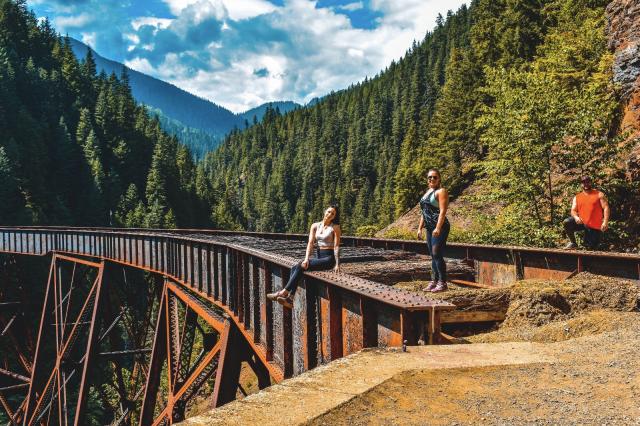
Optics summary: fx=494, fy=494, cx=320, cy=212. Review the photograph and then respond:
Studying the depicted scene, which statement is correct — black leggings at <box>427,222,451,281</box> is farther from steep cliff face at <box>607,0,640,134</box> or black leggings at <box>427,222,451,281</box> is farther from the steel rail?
steep cliff face at <box>607,0,640,134</box>

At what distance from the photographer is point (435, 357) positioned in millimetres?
3701

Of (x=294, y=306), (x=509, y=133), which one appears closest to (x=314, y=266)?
(x=294, y=306)

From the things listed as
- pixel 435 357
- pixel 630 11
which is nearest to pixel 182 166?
pixel 630 11

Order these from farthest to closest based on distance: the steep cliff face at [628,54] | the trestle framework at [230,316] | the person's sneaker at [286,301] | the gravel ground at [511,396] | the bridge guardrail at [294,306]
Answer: the steep cliff face at [628,54]
the person's sneaker at [286,301]
the trestle framework at [230,316]
the bridge guardrail at [294,306]
the gravel ground at [511,396]

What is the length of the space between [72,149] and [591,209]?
8768 cm

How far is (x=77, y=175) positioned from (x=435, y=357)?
86848 millimetres

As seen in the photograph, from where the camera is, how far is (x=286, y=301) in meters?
5.96

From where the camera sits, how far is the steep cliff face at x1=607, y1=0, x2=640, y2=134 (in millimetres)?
14297

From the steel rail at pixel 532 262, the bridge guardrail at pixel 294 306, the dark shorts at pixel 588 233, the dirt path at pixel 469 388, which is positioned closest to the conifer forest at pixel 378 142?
the dark shorts at pixel 588 233

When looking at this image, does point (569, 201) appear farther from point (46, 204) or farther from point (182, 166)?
point (182, 166)

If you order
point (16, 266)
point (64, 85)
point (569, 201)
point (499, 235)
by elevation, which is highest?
point (64, 85)

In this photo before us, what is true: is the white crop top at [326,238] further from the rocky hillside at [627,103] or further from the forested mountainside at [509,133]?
the rocky hillside at [627,103]

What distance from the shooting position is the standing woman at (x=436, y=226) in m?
6.57

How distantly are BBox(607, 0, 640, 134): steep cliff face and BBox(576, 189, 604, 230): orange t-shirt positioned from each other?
213 inches
